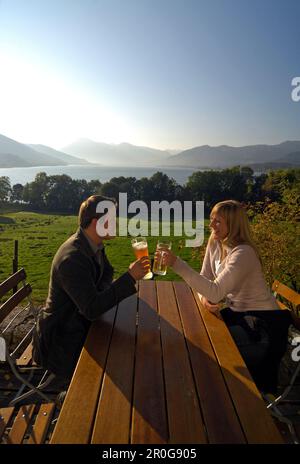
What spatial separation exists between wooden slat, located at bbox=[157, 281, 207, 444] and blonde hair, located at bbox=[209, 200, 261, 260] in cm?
78

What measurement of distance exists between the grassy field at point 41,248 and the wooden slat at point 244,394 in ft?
27.4

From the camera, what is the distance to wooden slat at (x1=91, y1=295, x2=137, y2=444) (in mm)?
1186

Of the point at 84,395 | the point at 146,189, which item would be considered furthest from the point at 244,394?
the point at 146,189

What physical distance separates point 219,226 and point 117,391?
5.35 feet

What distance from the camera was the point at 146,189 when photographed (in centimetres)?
5528

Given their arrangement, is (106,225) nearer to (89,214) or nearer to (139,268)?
(89,214)

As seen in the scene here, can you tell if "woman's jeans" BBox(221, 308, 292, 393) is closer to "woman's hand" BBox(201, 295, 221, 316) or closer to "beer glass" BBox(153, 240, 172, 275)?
"woman's hand" BBox(201, 295, 221, 316)

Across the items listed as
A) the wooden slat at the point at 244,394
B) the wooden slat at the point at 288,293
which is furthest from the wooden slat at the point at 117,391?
the wooden slat at the point at 288,293

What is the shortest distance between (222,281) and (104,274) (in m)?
1.05

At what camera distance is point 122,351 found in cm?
178

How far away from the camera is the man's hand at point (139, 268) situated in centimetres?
215
